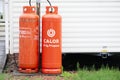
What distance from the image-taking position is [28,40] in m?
9.16

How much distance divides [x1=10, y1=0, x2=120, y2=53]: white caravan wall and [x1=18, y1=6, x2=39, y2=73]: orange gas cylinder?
4.01 ft

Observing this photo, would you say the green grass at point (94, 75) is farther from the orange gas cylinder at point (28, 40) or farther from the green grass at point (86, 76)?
the orange gas cylinder at point (28, 40)

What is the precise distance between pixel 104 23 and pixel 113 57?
46.8 inches

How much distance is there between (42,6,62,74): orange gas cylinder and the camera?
9.14 metres

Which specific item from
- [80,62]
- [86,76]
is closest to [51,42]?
[86,76]

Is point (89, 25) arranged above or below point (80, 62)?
above

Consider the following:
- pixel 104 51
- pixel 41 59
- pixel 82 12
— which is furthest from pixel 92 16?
pixel 41 59

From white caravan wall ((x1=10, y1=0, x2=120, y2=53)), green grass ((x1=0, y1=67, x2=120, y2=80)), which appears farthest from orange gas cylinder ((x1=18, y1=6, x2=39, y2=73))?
white caravan wall ((x1=10, y1=0, x2=120, y2=53))

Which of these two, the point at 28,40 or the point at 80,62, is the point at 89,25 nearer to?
the point at 80,62

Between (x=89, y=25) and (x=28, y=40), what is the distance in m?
2.00

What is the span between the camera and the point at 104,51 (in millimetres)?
10484

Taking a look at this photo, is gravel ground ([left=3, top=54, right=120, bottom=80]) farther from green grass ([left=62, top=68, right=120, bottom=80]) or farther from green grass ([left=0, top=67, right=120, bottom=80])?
green grass ([left=62, top=68, right=120, bottom=80])

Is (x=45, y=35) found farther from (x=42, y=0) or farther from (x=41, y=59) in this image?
(x=42, y=0)

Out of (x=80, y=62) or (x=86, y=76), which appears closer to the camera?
(x=86, y=76)
